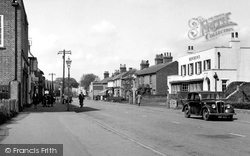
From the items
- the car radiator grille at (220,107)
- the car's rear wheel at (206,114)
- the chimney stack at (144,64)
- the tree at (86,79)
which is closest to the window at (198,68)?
the car's rear wheel at (206,114)

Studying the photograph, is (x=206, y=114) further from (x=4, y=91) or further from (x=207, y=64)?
(x=207, y=64)

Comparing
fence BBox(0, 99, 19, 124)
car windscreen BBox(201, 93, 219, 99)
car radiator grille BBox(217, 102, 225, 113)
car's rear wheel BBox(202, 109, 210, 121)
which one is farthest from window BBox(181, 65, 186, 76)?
fence BBox(0, 99, 19, 124)

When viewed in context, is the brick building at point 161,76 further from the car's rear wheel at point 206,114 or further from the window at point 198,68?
the car's rear wheel at point 206,114

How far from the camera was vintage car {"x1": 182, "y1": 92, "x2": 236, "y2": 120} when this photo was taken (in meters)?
21.4

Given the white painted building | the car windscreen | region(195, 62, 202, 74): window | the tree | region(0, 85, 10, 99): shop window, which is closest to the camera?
the car windscreen

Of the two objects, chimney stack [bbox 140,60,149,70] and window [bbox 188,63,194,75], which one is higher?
chimney stack [bbox 140,60,149,70]

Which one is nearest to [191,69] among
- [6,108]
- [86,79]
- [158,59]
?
[158,59]

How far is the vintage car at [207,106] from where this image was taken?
21.4m

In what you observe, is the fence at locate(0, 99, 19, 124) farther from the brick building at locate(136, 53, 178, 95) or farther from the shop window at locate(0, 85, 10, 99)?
the brick building at locate(136, 53, 178, 95)

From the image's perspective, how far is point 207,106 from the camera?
70.9 ft

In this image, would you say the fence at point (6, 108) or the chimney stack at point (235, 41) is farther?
the chimney stack at point (235, 41)

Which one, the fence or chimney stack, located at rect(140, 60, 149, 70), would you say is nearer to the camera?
the fence

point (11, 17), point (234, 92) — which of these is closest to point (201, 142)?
point (11, 17)

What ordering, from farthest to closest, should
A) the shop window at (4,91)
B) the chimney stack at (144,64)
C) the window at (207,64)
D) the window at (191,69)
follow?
the chimney stack at (144,64)
the window at (191,69)
the window at (207,64)
the shop window at (4,91)
